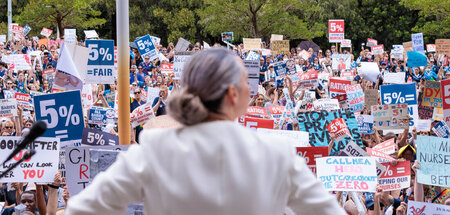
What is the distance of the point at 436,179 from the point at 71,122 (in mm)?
3794

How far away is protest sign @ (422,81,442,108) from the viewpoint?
1098cm

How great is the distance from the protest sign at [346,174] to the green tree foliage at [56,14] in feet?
88.2

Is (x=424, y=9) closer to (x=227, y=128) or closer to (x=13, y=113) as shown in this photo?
(x=13, y=113)

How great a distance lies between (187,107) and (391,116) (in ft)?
29.2

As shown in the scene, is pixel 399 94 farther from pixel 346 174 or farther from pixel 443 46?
pixel 443 46

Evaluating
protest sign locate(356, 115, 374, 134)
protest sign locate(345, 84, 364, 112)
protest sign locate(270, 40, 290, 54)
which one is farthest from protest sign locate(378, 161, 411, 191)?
protest sign locate(270, 40, 290, 54)

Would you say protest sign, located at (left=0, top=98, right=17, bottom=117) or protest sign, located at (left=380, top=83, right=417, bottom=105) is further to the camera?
protest sign, located at (left=380, top=83, right=417, bottom=105)

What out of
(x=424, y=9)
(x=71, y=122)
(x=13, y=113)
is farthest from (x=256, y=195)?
(x=424, y=9)

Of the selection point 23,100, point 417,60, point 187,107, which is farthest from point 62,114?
point 417,60

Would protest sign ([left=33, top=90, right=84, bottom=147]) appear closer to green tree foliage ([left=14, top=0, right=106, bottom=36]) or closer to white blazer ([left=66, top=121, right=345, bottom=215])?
white blazer ([left=66, top=121, right=345, bottom=215])

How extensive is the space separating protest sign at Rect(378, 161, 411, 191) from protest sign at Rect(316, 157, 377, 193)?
83 cm

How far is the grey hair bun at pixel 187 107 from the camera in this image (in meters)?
1.68

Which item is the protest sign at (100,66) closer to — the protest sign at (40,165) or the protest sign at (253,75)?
the protest sign at (253,75)

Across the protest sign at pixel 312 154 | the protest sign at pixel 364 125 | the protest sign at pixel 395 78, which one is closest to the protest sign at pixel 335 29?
the protest sign at pixel 395 78
